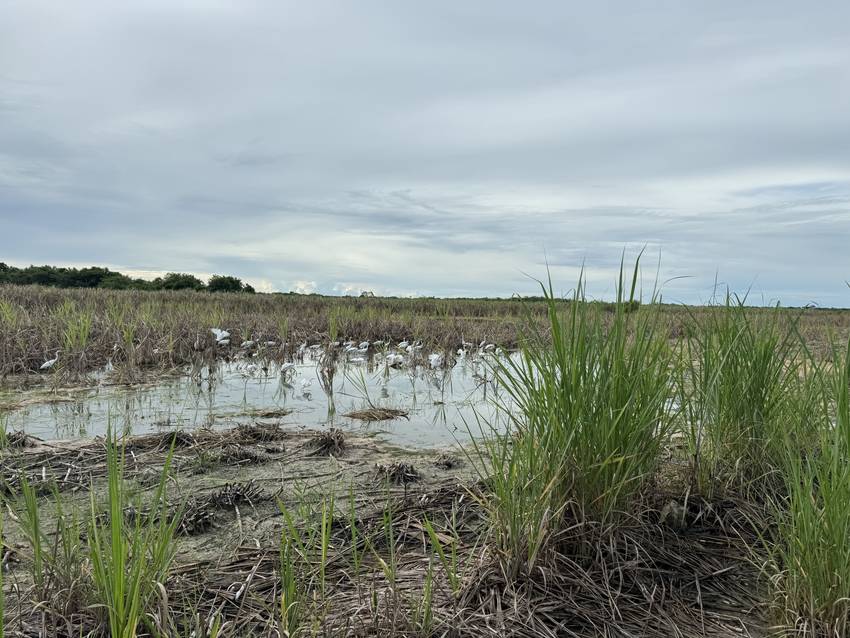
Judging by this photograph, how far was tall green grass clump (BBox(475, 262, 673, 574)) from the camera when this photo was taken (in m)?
1.93

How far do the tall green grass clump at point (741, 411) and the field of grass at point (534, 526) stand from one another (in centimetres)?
1

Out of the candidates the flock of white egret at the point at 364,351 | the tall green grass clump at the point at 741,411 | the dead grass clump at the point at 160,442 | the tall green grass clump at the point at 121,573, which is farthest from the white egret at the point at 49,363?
the tall green grass clump at the point at 741,411

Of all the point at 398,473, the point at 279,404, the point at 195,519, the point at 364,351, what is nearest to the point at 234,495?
the point at 195,519

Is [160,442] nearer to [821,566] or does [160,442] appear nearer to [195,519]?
[195,519]

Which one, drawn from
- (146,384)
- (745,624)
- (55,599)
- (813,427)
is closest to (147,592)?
(55,599)

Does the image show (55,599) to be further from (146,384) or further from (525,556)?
(146,384)

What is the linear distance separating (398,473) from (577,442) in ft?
4.19

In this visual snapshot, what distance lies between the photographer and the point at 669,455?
9.12 feet

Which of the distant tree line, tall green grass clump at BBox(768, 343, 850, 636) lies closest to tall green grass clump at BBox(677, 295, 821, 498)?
tall green grass clump at BBox(768, 343, 850, 636)

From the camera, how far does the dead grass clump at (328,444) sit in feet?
11.6

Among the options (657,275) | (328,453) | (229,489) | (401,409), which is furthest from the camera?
(401,409)

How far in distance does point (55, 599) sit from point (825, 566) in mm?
2284

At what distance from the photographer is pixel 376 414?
4.75 metres

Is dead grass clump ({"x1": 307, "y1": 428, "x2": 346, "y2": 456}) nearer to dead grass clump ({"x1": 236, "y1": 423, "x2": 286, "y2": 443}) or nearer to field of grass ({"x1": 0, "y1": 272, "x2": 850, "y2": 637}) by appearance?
field of grass ({"x1": 0, "y1": 272, "x2": 850, "y2": 637})
